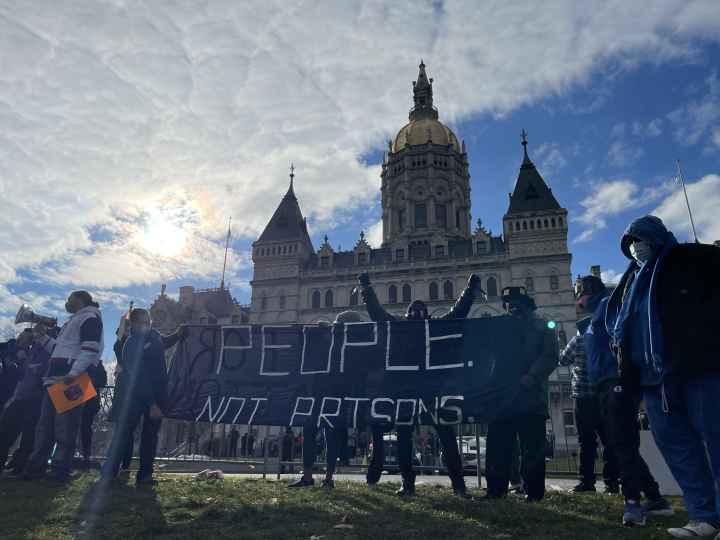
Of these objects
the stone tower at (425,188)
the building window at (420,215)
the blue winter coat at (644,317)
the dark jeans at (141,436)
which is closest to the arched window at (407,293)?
the stone tower at (425,188)

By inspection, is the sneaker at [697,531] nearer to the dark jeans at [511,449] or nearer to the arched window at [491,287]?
the dark jeans at [511,449]

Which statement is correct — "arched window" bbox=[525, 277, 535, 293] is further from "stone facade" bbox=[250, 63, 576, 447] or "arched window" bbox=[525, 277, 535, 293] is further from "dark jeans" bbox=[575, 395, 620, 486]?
"dark jeans" bbox=[575, 395, 620, 486]

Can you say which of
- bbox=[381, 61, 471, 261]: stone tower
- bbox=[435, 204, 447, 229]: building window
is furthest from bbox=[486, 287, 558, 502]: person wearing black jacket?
bbox=[435, 204, 447, 229]: building window

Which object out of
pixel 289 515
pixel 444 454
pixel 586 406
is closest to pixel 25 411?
pixel 289 515

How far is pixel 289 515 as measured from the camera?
5.16 metres

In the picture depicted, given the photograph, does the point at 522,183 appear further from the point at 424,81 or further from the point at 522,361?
the point at 522,361

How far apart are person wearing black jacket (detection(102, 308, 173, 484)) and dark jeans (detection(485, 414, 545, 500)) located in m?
4.92

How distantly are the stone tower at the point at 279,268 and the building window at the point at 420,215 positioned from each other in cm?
1200

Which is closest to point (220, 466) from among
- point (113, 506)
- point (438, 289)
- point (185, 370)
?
point (185, 370)

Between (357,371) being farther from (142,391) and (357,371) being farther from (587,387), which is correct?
(587,387)

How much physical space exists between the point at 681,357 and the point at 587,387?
3.47 metres

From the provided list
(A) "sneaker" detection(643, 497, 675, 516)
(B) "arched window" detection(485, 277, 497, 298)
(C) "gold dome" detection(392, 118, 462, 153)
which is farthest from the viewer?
(C) "gold dome" detection(392, 118, 462, 153)

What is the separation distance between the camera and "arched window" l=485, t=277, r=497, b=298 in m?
42.5

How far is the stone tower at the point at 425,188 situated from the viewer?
178ft
